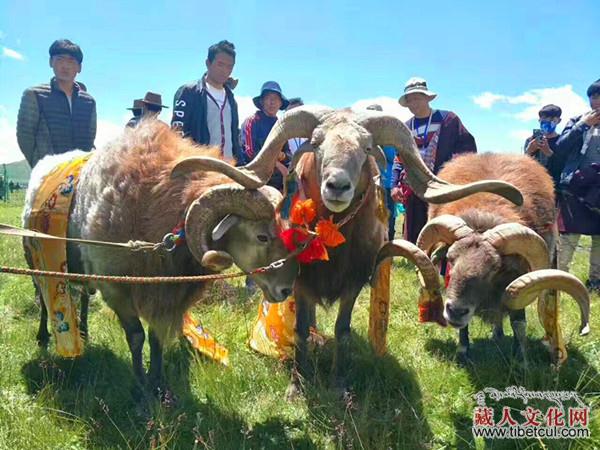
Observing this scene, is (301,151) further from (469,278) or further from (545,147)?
(545,147)


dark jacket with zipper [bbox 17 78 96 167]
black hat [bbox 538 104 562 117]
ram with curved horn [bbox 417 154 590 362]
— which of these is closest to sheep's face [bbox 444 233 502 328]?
ram with curved horn [bbox 417 154 590 362]

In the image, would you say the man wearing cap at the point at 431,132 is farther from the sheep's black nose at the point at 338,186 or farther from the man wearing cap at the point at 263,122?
the sheep's black nose at the point at 338,186

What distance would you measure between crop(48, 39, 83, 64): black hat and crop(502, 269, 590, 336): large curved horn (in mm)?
5818

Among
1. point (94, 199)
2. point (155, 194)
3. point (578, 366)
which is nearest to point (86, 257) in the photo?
point (94, 199)

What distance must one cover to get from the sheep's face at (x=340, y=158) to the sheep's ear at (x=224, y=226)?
0.74 metres

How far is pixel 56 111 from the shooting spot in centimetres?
579

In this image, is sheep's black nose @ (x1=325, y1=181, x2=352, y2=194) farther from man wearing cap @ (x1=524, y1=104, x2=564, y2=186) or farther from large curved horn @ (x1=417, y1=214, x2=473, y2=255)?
man wearing cap @ (x1=524, y1=104, x2=564, y2=186)

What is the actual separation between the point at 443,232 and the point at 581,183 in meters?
4.51

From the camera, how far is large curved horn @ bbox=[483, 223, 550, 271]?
376cm

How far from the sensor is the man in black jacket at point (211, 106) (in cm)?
617

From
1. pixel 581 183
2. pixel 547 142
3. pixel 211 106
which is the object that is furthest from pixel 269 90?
pixel 581 183

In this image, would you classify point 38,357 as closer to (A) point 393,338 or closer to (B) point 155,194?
(B) point 155,194

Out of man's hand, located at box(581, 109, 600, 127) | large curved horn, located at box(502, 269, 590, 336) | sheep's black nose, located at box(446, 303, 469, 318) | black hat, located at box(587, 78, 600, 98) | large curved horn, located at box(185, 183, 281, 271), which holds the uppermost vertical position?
black hat, located at box(587, 78, 600, 98)

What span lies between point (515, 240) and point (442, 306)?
848 millimetres
